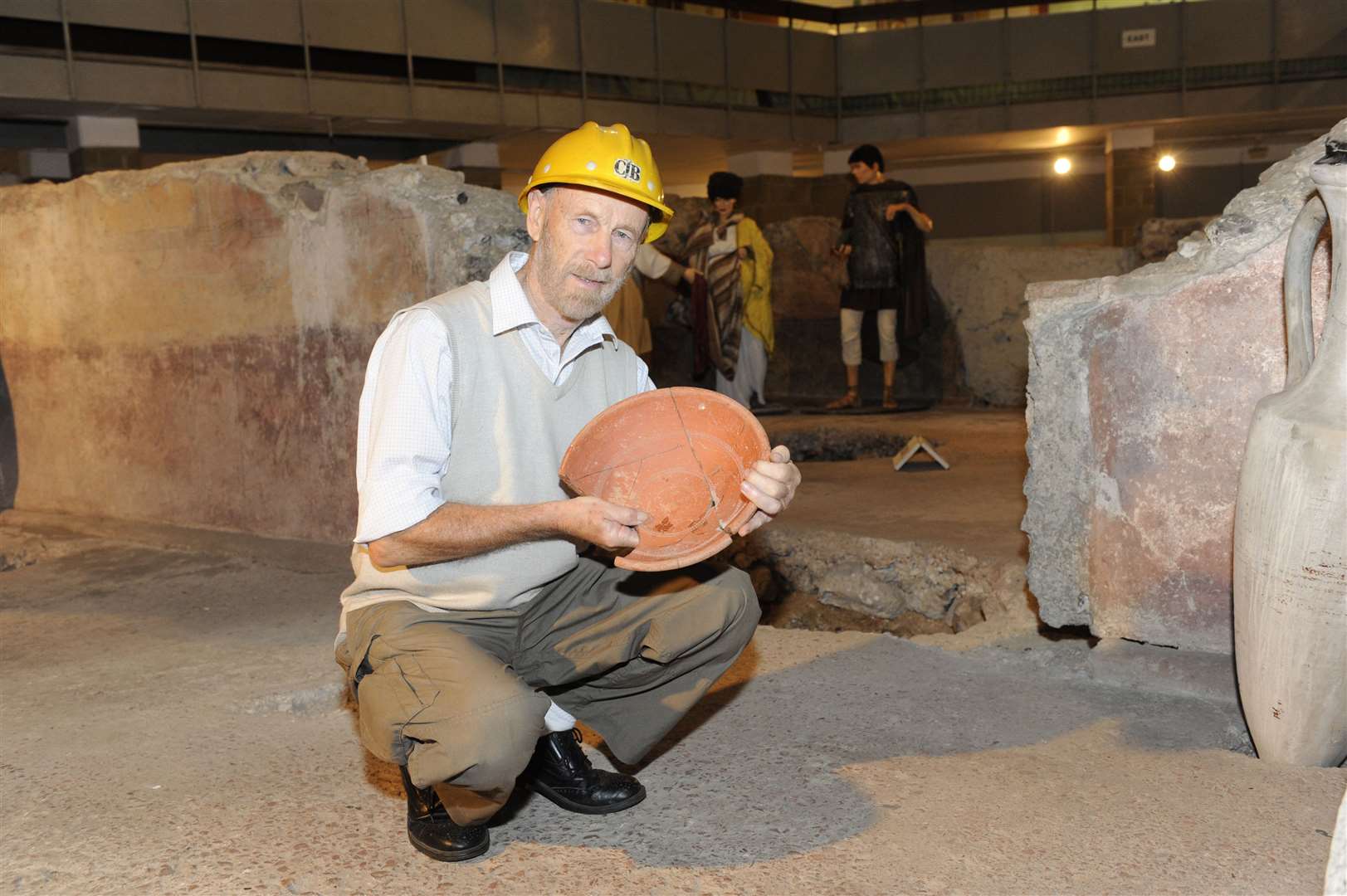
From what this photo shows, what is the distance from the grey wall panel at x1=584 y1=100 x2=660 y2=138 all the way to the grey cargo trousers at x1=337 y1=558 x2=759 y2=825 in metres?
13.6

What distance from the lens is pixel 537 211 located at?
2.29 m

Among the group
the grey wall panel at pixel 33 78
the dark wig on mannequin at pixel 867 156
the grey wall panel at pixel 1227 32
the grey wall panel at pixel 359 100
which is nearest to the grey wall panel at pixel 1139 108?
the grey wall panel at pixel 1227 32

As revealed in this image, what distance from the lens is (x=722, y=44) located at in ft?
53.6

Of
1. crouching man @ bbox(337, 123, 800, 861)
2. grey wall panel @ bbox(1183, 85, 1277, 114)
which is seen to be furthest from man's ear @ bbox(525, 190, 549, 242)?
grey wall panel @ bbox(1183, 85, 1277, 114)

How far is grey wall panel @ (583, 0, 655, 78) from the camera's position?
49.6ft

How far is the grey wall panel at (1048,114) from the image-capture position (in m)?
16.1

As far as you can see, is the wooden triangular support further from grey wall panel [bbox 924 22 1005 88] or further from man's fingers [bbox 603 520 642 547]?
grey wall panel [bbox 924 22 1005 88]

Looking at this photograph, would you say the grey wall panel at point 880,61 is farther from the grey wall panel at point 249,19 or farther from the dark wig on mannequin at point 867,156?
the dark wig on mannequin at point 867,156

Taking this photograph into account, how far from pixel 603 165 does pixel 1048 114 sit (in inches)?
611

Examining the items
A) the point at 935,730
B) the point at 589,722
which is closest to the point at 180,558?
the point at 589,722

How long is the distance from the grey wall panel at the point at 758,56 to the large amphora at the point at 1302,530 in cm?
1477

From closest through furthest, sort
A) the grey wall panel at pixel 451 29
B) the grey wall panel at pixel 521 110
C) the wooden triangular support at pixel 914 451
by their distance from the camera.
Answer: the wooden triangular support at pixel 914 451, the grey wall panel at pixel 451 29, the grey wall panel at pixel 521 110

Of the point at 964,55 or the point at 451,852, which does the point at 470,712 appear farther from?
the point at 964,55

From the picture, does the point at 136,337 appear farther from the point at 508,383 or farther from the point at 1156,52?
the point at 1156,52
